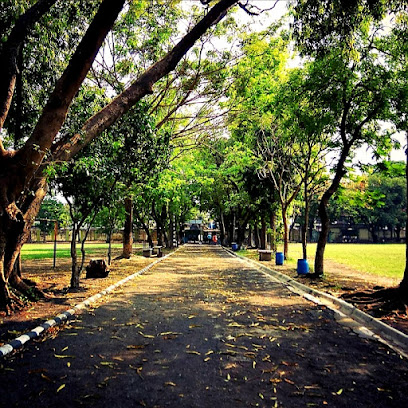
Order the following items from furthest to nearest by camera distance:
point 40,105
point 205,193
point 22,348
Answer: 1. point 205,193
2. point 40,105
3. point 22,348

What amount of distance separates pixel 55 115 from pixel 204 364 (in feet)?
17.4

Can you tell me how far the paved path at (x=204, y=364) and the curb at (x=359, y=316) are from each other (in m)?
0.40

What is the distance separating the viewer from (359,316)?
744cm

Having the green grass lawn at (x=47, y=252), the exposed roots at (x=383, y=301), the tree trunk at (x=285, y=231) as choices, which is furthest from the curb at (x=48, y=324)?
the green grass lawn at (x=47, y=252)

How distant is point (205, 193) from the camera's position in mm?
42375

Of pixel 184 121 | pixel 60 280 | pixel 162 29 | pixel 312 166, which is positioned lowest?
pixel 60 280

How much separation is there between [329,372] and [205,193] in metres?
38.2

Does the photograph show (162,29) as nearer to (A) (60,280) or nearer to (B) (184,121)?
(B) (184,121)

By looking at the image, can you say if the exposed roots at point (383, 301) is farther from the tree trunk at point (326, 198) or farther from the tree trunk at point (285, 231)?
the tree trunk at point (285, 231)

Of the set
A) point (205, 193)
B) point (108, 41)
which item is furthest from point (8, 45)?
point (205, 193)

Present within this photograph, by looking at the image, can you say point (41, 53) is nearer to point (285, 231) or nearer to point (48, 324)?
point (48, 324)

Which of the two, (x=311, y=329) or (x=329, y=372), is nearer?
(x=329, y=372)

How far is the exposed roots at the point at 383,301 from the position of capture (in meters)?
7.47

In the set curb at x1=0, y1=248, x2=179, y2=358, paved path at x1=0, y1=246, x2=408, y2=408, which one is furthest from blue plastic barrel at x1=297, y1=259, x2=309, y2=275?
curb at x1=0, y1=248, x2=179, y2=358
